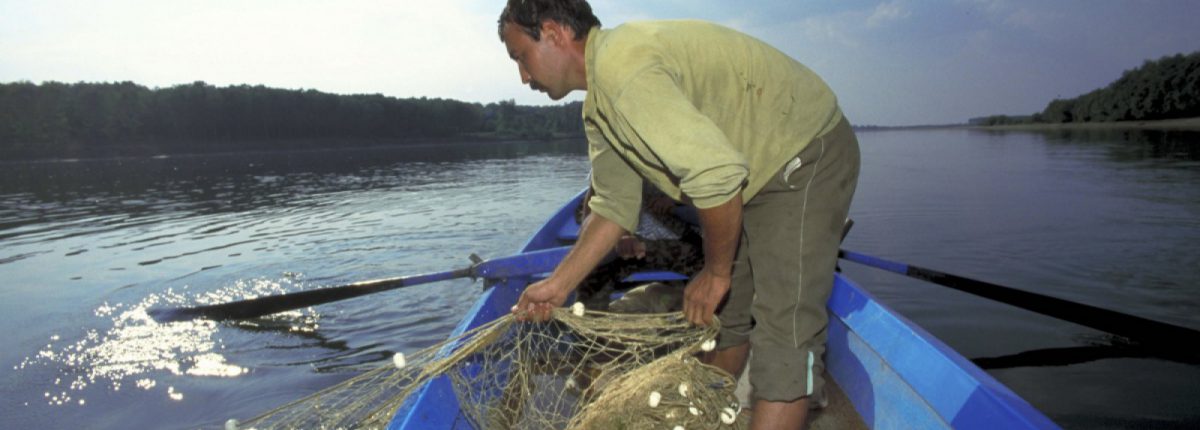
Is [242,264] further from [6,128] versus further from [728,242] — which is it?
[6,128]

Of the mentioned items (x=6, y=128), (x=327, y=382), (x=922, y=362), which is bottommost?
(x=327, y=382)

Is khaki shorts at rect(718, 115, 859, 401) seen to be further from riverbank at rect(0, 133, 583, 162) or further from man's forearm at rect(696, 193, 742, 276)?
riverbank at rect(0, 133, 583, 162)

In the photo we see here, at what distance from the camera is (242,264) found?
31.5 feet

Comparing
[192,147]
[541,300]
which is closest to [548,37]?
[541,300]

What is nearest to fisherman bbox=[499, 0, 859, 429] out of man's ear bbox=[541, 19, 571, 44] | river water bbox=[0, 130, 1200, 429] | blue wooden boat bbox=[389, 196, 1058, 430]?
man's ear bbox=[541, 19, 571, 44]

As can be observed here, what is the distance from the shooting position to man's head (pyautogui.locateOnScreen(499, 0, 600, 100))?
196 cm

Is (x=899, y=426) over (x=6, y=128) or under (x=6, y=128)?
under

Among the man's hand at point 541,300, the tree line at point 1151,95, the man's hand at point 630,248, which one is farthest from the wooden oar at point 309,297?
the tree line at point 1151,95

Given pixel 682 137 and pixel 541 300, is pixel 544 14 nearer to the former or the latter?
pixel 682 137

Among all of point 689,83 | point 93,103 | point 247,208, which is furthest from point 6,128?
point 689,83

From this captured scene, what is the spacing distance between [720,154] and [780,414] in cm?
122

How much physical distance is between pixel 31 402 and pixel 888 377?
255 inches

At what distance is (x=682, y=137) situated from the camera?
1.69m

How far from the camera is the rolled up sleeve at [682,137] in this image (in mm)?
1683
